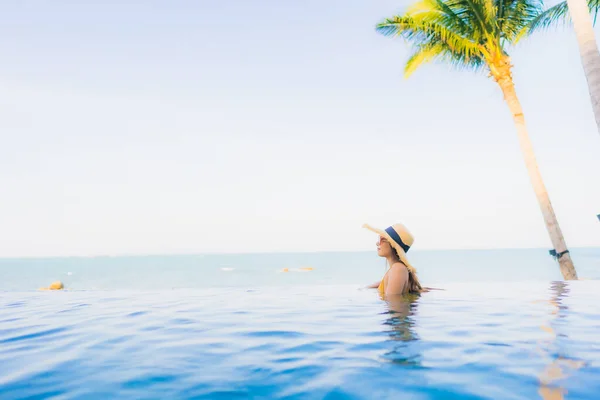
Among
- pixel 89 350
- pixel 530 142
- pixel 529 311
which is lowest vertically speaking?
pixel 529 311

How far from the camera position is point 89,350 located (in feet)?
12.6

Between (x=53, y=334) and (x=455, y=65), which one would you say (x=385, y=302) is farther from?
(x=455, y=65)

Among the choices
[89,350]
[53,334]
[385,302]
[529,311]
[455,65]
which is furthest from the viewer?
[455,65]

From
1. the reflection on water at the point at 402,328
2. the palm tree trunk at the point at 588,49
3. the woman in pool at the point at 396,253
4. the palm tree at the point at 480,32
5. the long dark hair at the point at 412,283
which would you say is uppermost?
the palm tree at the point at 480,32

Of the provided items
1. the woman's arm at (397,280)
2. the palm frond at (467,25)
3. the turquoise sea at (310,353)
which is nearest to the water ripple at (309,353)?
the turquoise sea at (310,353)

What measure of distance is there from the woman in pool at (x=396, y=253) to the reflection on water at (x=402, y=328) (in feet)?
0.76

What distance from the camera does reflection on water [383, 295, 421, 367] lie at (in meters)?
3.31

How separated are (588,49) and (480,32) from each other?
6.39 meters

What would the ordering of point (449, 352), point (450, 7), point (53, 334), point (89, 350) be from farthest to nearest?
point (450, 7)
point (53, 334)
point (89, 350)
point (449, 352)

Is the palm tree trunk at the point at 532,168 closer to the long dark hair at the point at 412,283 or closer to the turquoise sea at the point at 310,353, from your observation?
the turquoise sea at the point at 310,353

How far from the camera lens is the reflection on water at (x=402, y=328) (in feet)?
10.9

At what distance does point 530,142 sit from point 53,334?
13.1 m

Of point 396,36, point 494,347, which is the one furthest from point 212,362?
point 396,36

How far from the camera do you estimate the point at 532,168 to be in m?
12.2
